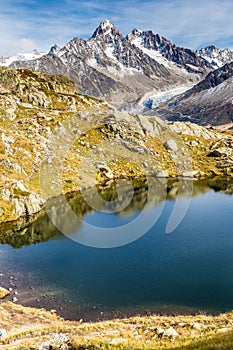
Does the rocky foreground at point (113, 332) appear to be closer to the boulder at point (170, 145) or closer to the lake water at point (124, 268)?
the lake water at point (124, 268)

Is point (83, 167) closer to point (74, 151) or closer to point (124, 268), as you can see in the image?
point (74, 151)

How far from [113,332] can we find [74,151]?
387 ft

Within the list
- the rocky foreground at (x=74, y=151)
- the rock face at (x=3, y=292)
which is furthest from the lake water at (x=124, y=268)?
the rocky foreground at (x=74, y=151)

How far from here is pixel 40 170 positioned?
4801 inches

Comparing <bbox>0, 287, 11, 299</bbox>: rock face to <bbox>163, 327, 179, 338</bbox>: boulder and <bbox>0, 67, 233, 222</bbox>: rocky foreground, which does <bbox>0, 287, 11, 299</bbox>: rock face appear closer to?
<bbox>163, 327, 179, 338</bbox>: boulder

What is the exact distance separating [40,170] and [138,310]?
82.6 m

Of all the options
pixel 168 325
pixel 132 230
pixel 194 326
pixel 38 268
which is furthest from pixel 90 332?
pixel 132 230

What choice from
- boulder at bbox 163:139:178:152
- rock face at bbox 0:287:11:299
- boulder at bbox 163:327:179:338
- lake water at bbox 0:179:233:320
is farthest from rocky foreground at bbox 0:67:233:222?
boulder at bbox 163:327:179:338

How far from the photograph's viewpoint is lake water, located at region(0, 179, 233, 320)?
4991cm

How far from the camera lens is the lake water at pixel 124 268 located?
4991 centimetres

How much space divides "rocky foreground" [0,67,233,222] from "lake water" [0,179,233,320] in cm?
2041

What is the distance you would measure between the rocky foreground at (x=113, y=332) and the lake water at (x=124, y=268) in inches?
164

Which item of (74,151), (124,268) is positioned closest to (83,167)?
(74,151)

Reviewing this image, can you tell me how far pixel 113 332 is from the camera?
123ft
